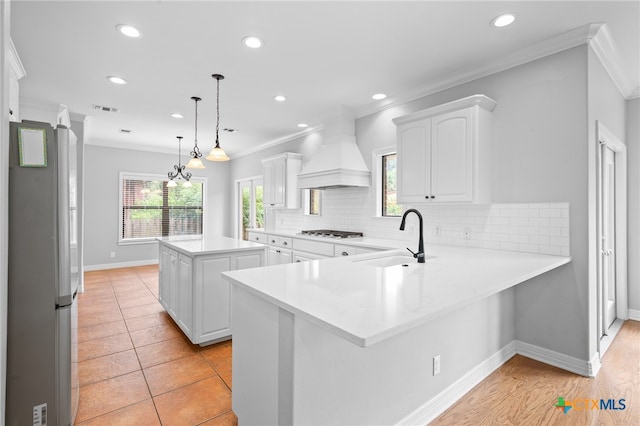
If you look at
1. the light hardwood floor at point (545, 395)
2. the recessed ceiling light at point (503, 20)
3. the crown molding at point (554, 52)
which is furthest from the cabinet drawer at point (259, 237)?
the recessed ceiling light at point (503, 20)

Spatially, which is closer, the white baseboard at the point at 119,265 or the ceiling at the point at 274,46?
the ceiling at the point at 274,46

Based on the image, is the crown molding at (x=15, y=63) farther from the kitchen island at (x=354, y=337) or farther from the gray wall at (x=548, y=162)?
the gray wall at (x=548, y=162)

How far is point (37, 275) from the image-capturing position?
64.9 inches

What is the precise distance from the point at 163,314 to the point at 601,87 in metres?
4.98

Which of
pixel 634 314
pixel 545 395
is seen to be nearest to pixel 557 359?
pixel 545 395

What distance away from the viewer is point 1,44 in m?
1.38

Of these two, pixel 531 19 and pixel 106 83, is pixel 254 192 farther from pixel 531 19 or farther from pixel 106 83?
pixel 531 19

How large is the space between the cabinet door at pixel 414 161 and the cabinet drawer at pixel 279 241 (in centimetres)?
190

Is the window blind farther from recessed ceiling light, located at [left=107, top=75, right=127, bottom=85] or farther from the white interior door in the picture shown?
the white interior door

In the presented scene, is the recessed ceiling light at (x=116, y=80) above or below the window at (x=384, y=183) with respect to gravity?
above

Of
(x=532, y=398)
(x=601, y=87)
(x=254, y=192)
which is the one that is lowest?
(x=532, y=398)

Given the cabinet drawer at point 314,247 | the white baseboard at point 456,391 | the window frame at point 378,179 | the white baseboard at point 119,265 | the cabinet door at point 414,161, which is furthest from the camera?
the white baseboard at point 119,265

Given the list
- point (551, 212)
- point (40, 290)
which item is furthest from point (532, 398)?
point (40, 290)

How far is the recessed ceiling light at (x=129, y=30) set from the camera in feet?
7.95
